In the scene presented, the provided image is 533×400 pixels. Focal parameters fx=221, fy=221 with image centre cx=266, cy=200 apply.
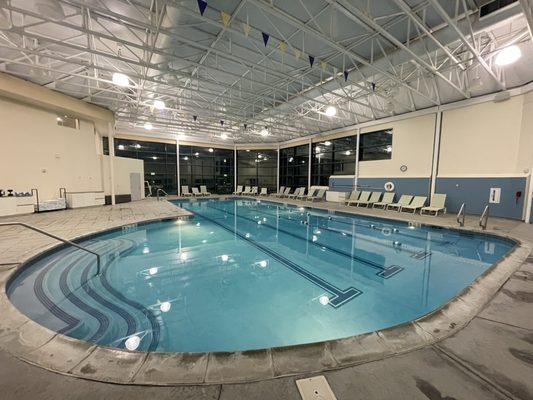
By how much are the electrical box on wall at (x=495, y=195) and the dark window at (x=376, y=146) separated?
3.60 meters

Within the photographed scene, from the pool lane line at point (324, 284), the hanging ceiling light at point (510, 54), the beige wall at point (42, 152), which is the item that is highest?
the hanging ceiling light at point (510, 54)

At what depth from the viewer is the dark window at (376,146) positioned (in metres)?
9.74

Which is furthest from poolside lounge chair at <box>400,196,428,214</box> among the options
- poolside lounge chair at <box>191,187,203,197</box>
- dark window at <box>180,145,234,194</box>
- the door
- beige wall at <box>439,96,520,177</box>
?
the door

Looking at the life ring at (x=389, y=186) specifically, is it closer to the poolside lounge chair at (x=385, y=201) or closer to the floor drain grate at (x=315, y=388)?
the poolside lounge chair at (x=385, y=201)

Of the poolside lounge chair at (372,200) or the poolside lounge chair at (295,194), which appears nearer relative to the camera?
the poolside lounge chair at (372,200)

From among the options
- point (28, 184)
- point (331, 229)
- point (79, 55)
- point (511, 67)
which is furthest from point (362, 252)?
point (28, 184)

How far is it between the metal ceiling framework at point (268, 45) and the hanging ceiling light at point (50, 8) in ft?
0.22

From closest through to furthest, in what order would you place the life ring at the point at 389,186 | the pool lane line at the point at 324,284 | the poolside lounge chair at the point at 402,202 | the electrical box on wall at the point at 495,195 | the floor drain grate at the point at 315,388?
the floor drain grate at the point at 315,388
the pool lane line at the point at 324,284
the electrical box on wall at the point at 495,195
the poolside lounge chair at the point at 402,202
the life ring at the point at 389,186

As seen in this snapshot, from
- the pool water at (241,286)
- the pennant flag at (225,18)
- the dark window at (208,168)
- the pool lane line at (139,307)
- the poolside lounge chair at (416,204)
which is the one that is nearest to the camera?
the pool lane line at (139,307)

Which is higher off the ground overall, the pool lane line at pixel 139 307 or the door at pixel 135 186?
the door at pixel 135 186


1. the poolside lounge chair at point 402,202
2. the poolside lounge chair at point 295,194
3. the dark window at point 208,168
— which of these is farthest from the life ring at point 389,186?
the dark window at point 208,168

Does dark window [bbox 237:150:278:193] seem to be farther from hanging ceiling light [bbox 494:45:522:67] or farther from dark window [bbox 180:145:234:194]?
hanging ceiling light [bbox 494:45:522:67]

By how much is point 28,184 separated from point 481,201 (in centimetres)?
1436

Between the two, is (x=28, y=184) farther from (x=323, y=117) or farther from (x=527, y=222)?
(x=527, y=222)
